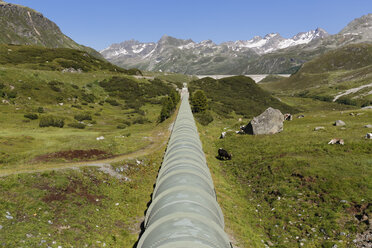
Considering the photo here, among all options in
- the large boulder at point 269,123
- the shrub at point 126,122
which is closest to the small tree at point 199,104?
the shrub at point 126,122

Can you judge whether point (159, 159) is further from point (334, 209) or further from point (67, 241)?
point (334, 209)

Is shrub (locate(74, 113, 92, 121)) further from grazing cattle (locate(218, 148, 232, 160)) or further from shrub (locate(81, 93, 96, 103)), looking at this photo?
grazing cattle (locate(218, 148, 232, 160))

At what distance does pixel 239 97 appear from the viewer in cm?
12319

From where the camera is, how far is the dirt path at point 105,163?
20125 mm

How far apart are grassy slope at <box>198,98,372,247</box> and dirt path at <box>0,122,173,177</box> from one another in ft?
30.9

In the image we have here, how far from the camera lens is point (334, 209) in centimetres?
1616

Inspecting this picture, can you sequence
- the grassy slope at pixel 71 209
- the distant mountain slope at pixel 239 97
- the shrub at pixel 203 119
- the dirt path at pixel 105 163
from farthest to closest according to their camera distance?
the distant mountain slope at pixel 239 97, the shrub at pixel 203 119, the dirt path at pixel 105 163, the grassy slope at pixel 71 209

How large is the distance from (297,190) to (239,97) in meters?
108

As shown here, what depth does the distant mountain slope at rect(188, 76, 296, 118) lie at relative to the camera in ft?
312

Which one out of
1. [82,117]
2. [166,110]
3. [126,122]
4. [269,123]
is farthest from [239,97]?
[82,117]

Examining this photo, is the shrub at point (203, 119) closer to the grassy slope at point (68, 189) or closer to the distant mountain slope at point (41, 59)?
the grassy slope at point (68, 189)

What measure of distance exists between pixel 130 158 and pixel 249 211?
1641 cm

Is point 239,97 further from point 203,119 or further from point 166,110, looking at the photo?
point 166,110

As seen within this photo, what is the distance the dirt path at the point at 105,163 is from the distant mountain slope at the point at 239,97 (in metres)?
49.0
